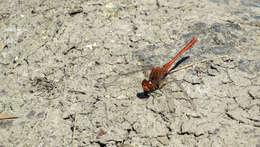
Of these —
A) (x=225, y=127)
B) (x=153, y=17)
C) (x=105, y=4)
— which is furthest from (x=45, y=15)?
(x=225, y=127)

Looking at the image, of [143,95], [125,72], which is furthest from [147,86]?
[125,72]

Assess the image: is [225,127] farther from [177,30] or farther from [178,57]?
[177,30]

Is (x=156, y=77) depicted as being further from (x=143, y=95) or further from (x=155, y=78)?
(x=143, y=95)

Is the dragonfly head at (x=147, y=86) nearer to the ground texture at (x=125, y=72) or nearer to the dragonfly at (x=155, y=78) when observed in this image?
the dragonfly at (x=155, y=78)

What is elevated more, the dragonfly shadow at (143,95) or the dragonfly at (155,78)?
the dragonfly at (155,78)

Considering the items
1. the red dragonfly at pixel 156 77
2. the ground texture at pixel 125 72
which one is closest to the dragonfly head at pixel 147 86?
Answer: the red dragonfly at pixel 156 77

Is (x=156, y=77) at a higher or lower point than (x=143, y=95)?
higher

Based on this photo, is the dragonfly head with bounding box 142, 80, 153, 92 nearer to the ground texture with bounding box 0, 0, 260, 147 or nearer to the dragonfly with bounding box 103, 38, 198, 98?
the dragonfly with bounding box 103, 38, 198, 98

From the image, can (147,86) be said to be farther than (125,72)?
No
